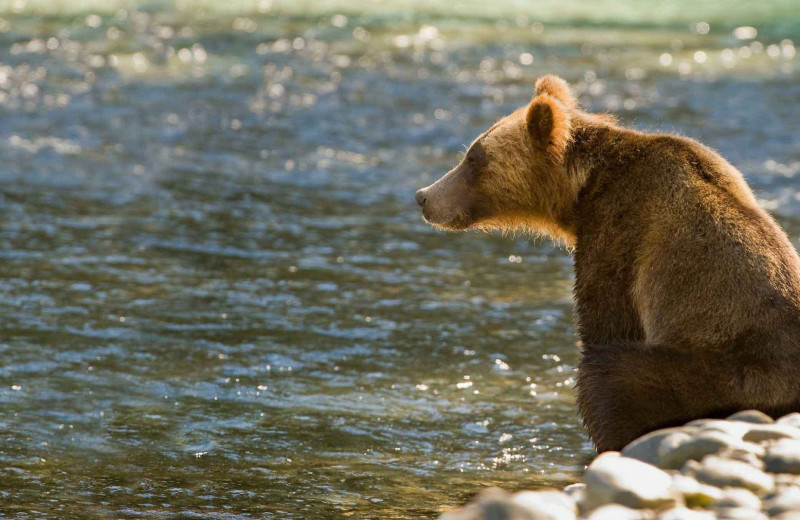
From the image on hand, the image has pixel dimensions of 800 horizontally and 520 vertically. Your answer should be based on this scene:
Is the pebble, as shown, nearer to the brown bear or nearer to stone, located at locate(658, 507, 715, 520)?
stone, located at locate(658, 507, 715, 520)

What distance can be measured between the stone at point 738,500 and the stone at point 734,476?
5 cm

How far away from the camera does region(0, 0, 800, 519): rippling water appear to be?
5887 mm

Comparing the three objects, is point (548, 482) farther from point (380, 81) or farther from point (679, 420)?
point (380, 81)

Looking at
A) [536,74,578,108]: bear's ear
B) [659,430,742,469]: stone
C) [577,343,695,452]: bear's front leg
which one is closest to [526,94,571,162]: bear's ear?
[536,74,578,108]: bear's ear

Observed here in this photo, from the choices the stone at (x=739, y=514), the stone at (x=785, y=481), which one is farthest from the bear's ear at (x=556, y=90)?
the stone at (x=739, y=514)

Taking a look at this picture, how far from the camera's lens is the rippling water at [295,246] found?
589 cm

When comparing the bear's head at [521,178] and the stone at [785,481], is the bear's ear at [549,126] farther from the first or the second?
the stone at [785,481]

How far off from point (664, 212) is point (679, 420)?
0.88 m

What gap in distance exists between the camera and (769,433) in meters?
4.41

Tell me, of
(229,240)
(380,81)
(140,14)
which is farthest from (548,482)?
(140,14)

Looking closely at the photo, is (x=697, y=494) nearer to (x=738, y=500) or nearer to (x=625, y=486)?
(x=738, y=500)

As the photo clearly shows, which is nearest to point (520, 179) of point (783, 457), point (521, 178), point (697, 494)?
point (521, 178)

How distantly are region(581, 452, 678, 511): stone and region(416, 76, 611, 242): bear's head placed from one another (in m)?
1.83

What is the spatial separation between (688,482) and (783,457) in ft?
1.27
